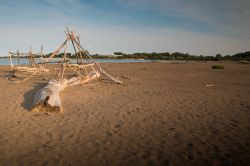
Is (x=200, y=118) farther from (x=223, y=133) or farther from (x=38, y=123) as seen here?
(x=38, y=123)

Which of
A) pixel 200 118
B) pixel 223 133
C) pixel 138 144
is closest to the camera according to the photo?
pixel 138 144

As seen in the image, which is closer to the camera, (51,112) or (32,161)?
(32,161)

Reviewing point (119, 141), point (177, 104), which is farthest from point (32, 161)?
point (177, 104)

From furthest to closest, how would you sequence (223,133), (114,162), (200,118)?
(200,118) → (223,133) → (114,162)

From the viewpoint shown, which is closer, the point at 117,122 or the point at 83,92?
the point at 117,122

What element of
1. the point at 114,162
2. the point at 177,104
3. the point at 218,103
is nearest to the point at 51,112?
the point at 114,162

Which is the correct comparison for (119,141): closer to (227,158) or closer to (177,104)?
(227,158)

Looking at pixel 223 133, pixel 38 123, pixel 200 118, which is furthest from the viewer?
pixel 200 118

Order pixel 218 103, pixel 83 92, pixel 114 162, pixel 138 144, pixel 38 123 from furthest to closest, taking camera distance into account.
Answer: pixel 83 92, pixel 218 103, pixel 38 123, pixel 138 144, pixel 114 162

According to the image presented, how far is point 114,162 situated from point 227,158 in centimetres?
235

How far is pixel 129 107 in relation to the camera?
9352mm

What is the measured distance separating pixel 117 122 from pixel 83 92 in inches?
217

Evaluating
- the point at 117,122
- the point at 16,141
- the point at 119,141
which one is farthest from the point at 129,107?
the point at 16,141

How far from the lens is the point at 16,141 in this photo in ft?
19.5
